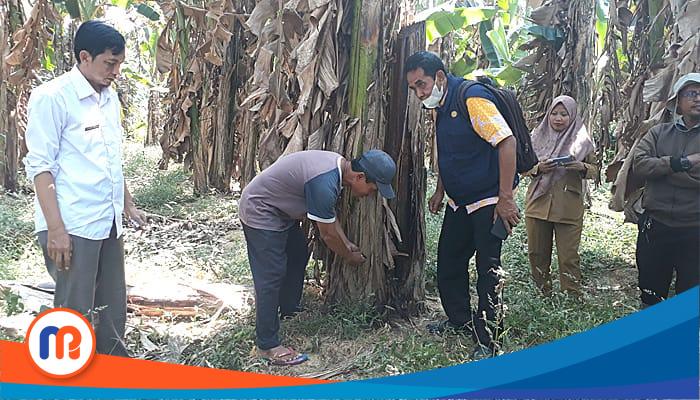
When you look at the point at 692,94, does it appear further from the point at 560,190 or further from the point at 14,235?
the point at 14,235

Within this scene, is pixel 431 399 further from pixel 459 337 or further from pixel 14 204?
pixel 14 204

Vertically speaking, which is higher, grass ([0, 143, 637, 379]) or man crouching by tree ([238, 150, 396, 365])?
man crouching by tree ([238, 150, 396, 365])

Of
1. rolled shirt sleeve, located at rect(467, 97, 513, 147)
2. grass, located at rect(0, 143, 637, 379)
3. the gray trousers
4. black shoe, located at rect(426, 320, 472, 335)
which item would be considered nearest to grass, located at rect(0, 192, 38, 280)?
grass, located at rect(0, 143, 637, 379)

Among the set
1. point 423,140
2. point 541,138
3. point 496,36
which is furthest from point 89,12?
point 541,138

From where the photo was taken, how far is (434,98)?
3.19m

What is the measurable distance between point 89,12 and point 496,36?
4.67 metres

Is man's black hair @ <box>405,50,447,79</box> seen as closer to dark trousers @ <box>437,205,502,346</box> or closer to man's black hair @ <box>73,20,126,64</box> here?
dark trousers @ <box>437,205,502,346</box>

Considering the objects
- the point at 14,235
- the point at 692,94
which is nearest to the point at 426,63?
the point at 692,94

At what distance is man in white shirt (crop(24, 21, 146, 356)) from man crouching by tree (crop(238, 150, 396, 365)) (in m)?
0.72

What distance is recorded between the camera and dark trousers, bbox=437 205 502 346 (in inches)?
123

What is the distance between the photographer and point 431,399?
2.33 meters

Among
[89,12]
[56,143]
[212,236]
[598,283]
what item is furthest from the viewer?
[89,12]

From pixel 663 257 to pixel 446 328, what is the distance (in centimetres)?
125

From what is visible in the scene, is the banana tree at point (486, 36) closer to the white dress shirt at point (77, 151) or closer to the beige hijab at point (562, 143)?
the beige hijab at point (562, 143)
